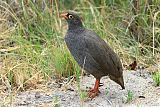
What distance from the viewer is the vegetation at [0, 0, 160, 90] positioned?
20.7ft

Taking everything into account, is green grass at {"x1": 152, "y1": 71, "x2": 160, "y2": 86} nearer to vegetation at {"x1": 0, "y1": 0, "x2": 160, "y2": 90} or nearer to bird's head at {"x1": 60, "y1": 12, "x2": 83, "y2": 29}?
vegetation at {"x1": 0, "y1": 0, "x2": 160, "y2": 90}

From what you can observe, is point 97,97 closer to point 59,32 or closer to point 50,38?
point 50,38

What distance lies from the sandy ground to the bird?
15 cm

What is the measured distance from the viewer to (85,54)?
17.7ft

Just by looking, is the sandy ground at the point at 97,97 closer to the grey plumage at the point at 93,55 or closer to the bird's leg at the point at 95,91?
the bird's leg at the point at 95,91

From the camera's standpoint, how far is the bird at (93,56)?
541 centimetres

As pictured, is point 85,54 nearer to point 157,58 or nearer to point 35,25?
point 157,58

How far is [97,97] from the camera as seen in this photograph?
18.3ft

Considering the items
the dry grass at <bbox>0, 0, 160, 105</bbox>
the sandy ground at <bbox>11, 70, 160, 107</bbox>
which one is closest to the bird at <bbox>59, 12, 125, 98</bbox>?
the sandy ground at <bbox>11, 70, 160, 107</bbox>

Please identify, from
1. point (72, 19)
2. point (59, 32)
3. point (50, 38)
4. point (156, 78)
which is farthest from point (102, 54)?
point (59, 32)

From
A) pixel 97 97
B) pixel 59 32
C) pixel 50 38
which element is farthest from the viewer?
pixel 59 32

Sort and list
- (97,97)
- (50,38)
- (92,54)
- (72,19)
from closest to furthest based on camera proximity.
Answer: (92,54) < (97,97) < (72,19) < (50,38)

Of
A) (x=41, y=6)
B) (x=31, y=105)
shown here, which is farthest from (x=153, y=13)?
(x=31, y=105)

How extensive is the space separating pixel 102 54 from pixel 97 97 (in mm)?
447
